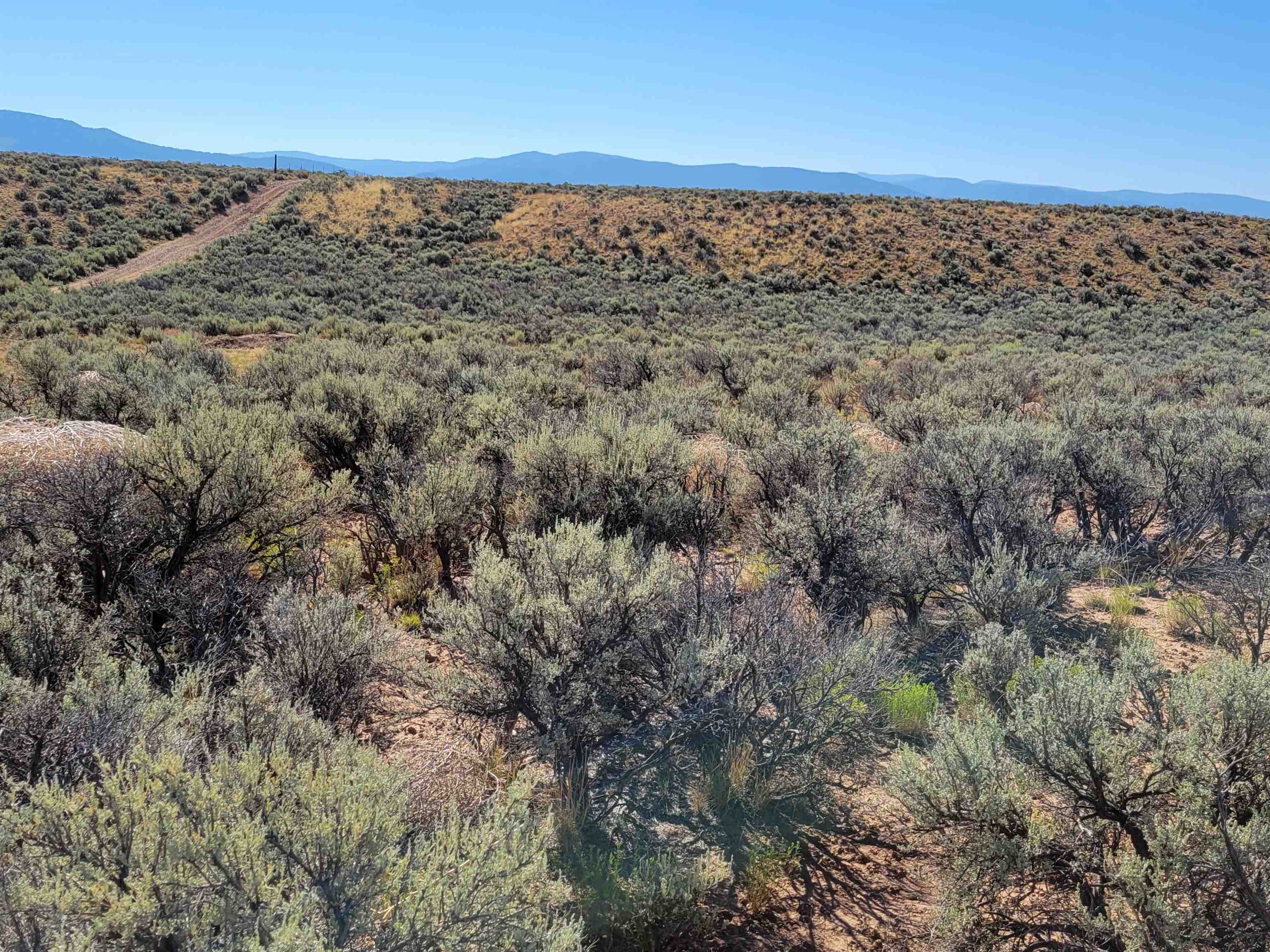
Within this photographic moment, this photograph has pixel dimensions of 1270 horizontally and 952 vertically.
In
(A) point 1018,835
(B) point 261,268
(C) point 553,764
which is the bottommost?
(C) point 553,764

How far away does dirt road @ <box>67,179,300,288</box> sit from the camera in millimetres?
30078

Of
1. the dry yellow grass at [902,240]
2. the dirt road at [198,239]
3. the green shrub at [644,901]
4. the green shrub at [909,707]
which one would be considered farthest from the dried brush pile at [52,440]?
the dry yellow grass at [902,240]

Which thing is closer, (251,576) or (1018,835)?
(1018,835)

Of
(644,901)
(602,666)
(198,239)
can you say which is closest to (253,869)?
(644,901)

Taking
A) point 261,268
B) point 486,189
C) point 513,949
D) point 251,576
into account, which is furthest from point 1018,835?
point 486,189

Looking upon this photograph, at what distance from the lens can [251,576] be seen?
5.95 metres

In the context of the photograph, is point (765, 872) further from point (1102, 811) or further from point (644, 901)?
point (1102, 811)

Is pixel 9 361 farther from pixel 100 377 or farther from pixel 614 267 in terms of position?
pixel 614 267

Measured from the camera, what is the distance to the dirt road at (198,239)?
30078 mm

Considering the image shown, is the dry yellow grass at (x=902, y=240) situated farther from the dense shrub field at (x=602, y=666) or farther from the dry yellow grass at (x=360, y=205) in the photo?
the dense shrub field at (x=602, y=666)

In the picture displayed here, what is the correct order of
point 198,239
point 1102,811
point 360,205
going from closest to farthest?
1. point 1102,811
2. point 198,239
3. point 360,205

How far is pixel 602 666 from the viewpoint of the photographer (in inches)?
158

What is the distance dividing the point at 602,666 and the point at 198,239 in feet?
144

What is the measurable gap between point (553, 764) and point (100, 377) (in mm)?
10814
